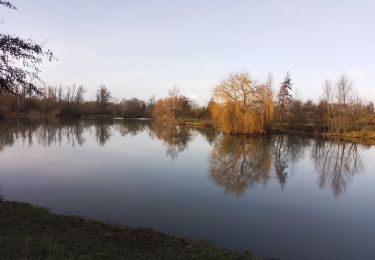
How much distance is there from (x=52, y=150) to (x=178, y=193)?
10830 mm

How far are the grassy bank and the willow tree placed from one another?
26.9m

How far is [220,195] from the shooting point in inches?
394

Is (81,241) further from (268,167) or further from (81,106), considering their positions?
(81,106)

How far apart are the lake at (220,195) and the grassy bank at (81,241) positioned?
0.92 meters

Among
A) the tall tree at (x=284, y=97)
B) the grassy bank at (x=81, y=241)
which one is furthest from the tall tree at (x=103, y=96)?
the grassy bank at (x=81, y=241)

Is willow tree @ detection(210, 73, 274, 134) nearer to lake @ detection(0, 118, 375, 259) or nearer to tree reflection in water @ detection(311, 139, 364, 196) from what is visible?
tree reflection in water @ detection(311, 139, 364, 196)

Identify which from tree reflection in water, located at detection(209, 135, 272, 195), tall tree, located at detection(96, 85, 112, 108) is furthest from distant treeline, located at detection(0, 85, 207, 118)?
tree reflection in water, located at detection(209, 135, 272, 195)

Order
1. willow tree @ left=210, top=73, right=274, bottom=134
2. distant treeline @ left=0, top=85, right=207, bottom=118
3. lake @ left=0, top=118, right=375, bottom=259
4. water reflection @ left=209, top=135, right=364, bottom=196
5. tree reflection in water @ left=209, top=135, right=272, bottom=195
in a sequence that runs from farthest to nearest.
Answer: distant treeline @ left=0, top=85, right=207, bottom=118, willow tree @ left=210, top=73, right=274, bottom=134, water reflection @ left=209, top=135, right=364, bottom=196, tree reflection in water @ left=209, top=135, right=272, bottom=195, lake @ left=0, top=118, right=375, bottom=259

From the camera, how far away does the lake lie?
22.8ft

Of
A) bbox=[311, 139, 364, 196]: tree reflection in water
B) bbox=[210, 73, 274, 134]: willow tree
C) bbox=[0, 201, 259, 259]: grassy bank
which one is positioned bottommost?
bbox=[311, 139, 364, 196]: tree reflection in water

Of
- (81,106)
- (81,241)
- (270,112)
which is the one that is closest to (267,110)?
(270,112)

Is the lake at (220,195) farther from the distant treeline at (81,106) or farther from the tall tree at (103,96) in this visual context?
the tall tree at (103,96)

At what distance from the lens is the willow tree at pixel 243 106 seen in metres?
32.3

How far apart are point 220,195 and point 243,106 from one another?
23302 millimetres
